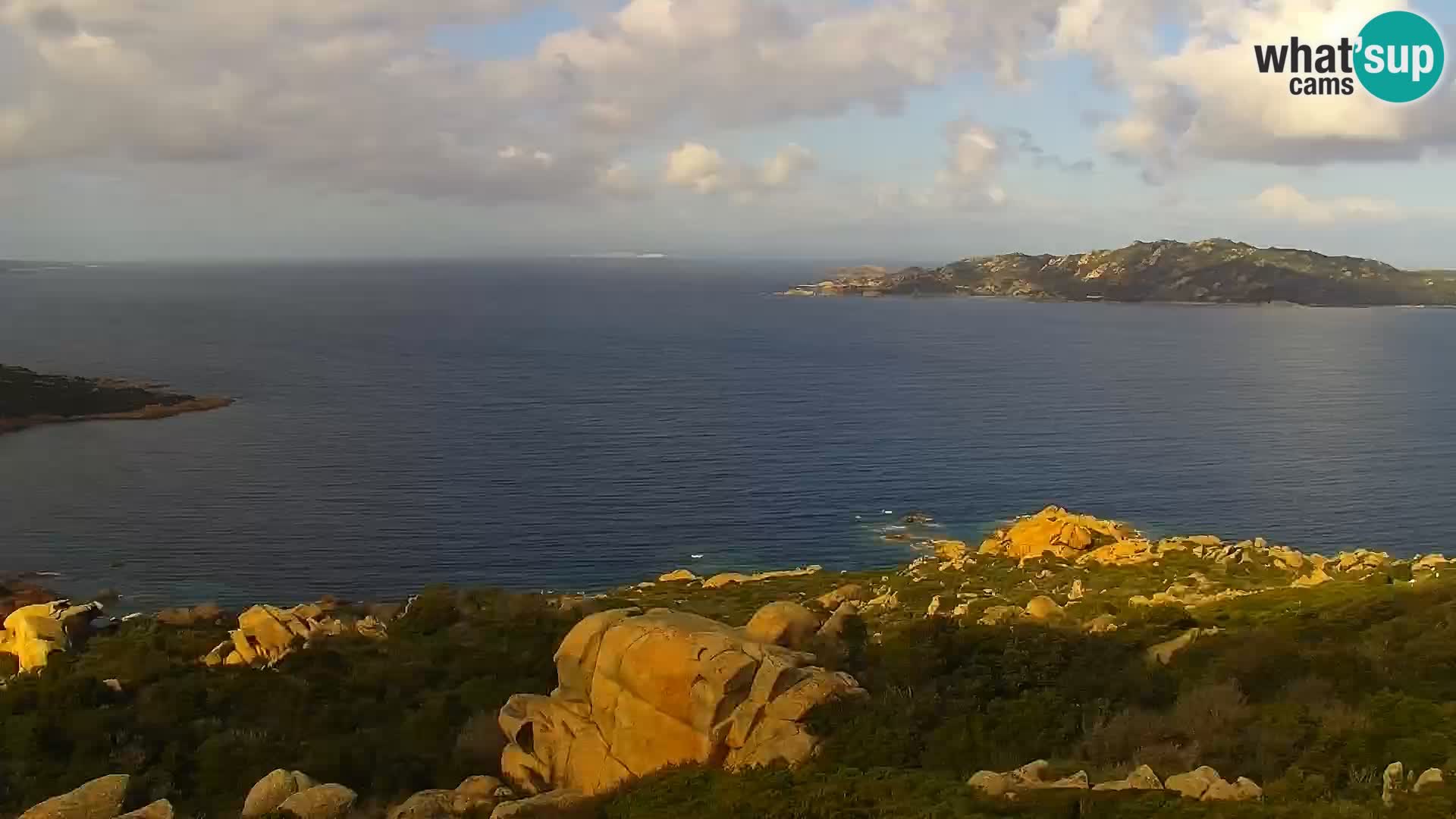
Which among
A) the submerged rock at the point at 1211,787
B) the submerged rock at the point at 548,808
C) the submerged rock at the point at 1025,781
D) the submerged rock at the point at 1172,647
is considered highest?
the submerged rock at the point at 1211,787

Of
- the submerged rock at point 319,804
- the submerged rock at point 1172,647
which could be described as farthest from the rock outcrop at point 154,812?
the submerged rock at point 1172,647

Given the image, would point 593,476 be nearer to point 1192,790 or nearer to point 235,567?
point 235,567

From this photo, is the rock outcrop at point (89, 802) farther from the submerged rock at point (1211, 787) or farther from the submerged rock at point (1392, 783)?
the submerged rock at point (1392, 783)

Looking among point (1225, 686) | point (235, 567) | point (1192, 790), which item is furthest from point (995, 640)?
point (235, 567)

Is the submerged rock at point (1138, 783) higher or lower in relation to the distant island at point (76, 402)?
higher

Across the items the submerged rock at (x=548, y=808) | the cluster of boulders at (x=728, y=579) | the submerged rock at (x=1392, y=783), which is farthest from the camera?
the cluster of boulders at (x=728, y=579)

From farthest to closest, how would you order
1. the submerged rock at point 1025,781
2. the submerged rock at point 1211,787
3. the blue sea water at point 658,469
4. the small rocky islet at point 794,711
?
the blue sea water at point 658,469 < the small rocky islet at point 794,711 < the submerged rock at point 1025,781 < the submerged rock at point 1211,787
